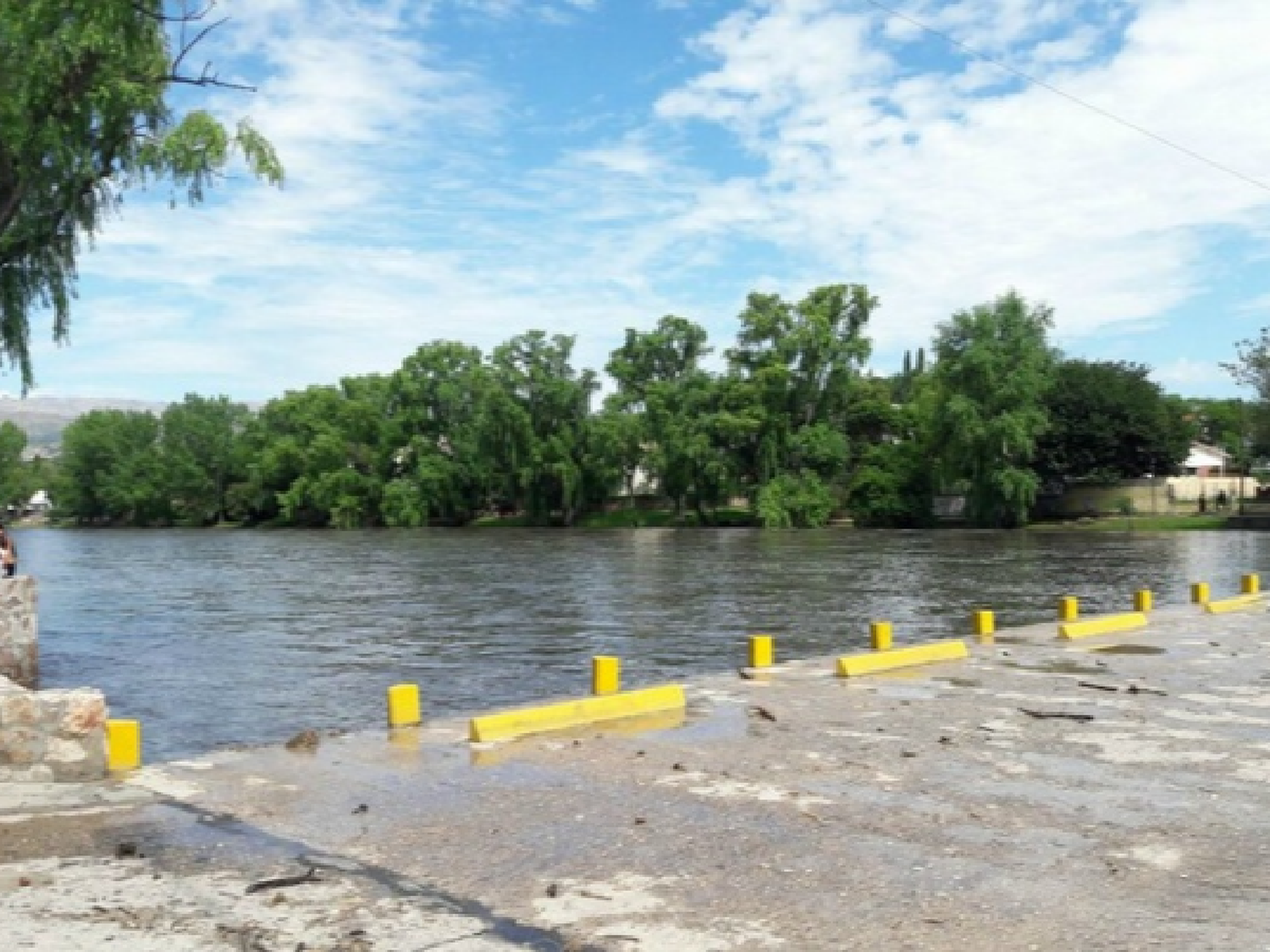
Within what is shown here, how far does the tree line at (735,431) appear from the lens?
76.9 m

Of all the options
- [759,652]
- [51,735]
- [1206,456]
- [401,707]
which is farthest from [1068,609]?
[1206,456]

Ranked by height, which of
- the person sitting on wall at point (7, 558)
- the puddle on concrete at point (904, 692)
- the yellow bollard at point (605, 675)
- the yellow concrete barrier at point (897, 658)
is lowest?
the puddle on concrete at point (904, 692)

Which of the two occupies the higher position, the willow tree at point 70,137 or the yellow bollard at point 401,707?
the willow tree at point 70,137

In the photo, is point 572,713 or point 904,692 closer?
point 572,713

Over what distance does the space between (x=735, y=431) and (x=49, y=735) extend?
251ft

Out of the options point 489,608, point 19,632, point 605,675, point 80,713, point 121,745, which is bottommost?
point 489,608

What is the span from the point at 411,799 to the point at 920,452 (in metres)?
77.5

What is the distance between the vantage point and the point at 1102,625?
64.8 ft

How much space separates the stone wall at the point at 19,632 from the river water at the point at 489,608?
2.05 feet

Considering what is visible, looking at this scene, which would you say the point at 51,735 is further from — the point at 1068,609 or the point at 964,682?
the point at 1068,609

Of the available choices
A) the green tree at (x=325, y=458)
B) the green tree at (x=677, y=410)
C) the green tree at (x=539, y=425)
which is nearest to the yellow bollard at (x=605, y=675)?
Answer: the green tree at (x=677, y=410)

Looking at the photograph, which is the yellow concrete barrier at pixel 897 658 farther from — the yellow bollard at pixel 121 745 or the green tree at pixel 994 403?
the green tree at pixel 994 403

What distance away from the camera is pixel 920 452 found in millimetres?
83375

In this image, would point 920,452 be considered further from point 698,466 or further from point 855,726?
point 855,726
